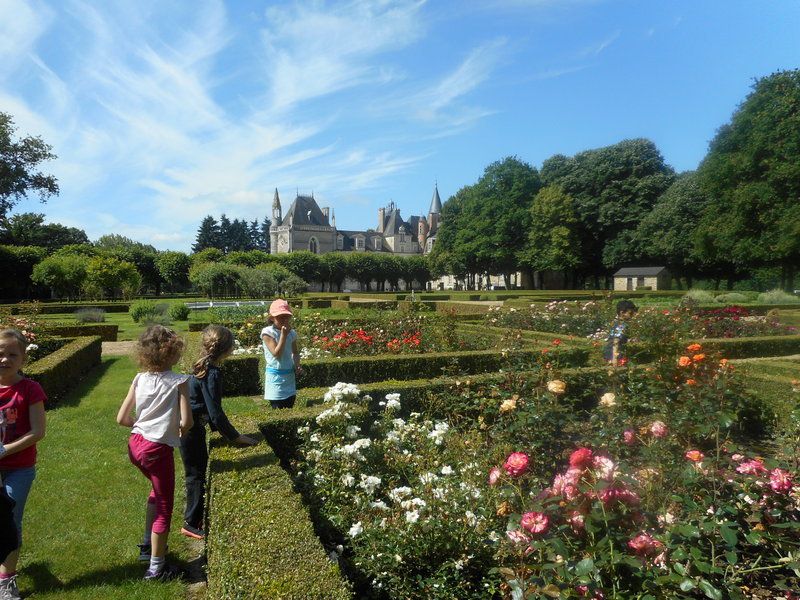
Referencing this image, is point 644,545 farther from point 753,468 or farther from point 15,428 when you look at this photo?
point 15,428

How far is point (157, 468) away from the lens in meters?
3.06

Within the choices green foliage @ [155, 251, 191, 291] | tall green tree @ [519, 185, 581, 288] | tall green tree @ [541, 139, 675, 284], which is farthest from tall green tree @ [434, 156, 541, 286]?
green foliage @ [155, 251, 191, 291]

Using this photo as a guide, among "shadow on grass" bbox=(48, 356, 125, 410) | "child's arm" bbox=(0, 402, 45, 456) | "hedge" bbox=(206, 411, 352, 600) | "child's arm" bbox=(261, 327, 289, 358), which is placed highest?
"child's arm" bbox=(261, 327, 289, 358)

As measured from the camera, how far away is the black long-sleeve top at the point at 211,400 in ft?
11.6

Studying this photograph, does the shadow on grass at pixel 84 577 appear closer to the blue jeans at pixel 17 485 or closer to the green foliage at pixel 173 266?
the blue jeans at pixel 17 485

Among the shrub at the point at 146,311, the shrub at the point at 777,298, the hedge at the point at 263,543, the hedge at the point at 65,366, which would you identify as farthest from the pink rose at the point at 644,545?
the shrub at the point at 777,298

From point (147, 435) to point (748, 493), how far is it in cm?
294

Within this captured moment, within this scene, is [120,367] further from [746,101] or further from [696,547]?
[746,101]

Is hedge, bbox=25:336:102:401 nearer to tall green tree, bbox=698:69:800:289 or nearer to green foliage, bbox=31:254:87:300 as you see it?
green foliage, bbox=31:254:87:300

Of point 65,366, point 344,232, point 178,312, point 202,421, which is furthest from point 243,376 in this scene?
point 344,232

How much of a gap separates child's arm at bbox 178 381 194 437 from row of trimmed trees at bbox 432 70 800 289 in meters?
27.5

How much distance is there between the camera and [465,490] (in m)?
2.93

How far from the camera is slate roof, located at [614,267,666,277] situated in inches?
1499

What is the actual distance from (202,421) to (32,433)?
973mm
